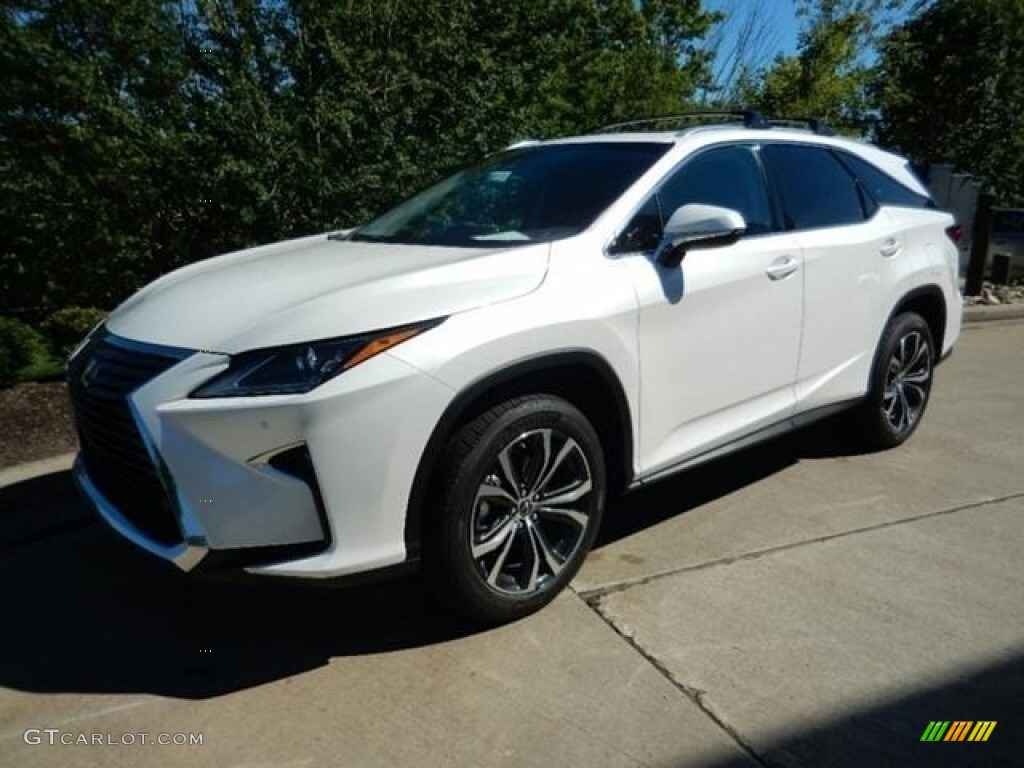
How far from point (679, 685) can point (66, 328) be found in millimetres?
4795

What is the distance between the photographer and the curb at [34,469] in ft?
14.1

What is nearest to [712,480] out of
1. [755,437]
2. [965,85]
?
[755,437]

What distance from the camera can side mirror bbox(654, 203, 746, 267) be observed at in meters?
3.27

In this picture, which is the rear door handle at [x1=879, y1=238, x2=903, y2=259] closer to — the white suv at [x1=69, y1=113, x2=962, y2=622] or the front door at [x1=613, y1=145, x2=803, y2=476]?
the white suv at [x1=69, y1=113, x2=962, y2=622]

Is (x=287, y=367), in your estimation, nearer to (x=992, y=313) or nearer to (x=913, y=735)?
(x=913, y=735)

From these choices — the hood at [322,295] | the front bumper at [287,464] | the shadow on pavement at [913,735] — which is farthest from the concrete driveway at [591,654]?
the hood at [322,295]

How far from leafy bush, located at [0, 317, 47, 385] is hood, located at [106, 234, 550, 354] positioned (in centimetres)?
261

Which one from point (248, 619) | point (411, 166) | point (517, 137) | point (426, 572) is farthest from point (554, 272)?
point (517, 137)

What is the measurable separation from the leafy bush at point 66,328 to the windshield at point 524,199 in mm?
2762

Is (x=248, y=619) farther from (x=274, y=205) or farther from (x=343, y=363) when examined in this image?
(x=274, y=205)

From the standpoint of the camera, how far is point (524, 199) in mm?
3689

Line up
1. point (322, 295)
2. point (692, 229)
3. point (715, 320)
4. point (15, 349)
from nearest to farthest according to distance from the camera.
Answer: point (322, 295) < point (692, 229) < point (715, 320) < point (15, 349)

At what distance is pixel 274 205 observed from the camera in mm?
6137

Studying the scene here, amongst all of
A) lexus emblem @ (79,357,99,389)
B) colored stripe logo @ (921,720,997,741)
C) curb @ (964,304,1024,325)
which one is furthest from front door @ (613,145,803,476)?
curb @ (964,304,1024,325)
